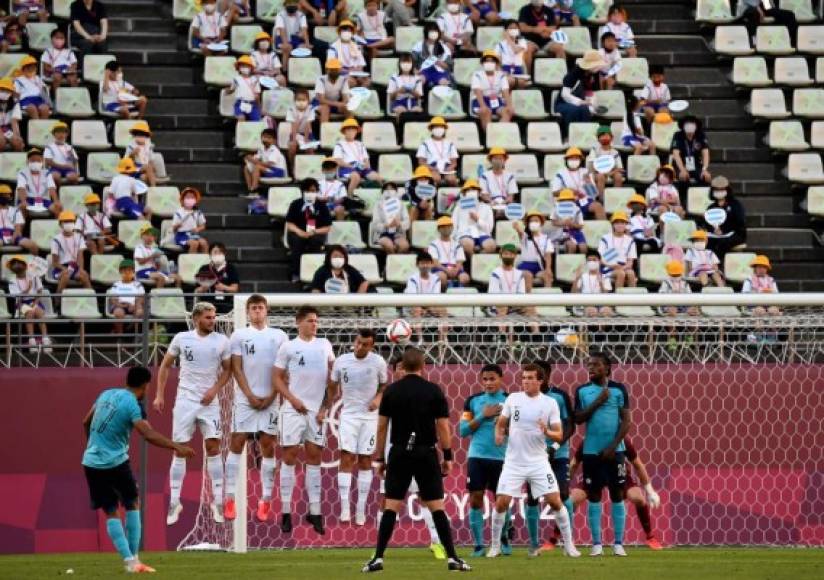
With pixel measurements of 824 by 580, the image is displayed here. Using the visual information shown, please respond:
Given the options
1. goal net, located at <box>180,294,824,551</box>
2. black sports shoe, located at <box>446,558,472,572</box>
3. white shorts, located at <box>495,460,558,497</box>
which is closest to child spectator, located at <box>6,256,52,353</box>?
goal net, located at <box>180,294,824,551</box>

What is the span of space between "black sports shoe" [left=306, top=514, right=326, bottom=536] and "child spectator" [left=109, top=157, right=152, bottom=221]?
7.56 meters

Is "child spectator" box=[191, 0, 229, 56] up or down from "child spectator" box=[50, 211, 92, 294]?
up

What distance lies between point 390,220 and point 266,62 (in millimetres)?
3888

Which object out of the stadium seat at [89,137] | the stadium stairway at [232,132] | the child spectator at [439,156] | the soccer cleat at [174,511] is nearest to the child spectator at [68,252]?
the stadium stairway at [232,132]

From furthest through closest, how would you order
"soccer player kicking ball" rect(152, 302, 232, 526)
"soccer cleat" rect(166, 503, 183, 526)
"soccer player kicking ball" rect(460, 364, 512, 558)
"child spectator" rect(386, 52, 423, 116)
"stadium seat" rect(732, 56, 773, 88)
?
"stadium seat" rect(732, 56, 773, 88)
"child spectator" rect(386, 52, 423, 116)
"soccer cleat" rect(166, 503, 183, 526)
"soccer player kicking ball" rect(152, 302, 232, 526)
"soccer player kicking ball" rect(460, 364, 512, 558)

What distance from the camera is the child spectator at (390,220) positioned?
1059 inches

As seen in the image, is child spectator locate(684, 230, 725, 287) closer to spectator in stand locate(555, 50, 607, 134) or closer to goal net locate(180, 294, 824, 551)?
spectator in stand locate(555, 50, 607, 134)

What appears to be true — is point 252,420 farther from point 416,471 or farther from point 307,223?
point 307,223

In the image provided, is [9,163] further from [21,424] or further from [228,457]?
[228,457]

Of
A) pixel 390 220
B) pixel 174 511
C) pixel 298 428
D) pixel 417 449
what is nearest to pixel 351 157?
pixel 390 220

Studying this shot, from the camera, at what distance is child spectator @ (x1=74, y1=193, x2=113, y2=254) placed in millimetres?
26781

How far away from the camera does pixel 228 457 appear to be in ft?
69.9

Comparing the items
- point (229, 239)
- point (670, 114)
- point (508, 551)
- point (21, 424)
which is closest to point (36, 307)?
point (21, 424)

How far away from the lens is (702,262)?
2684cm
